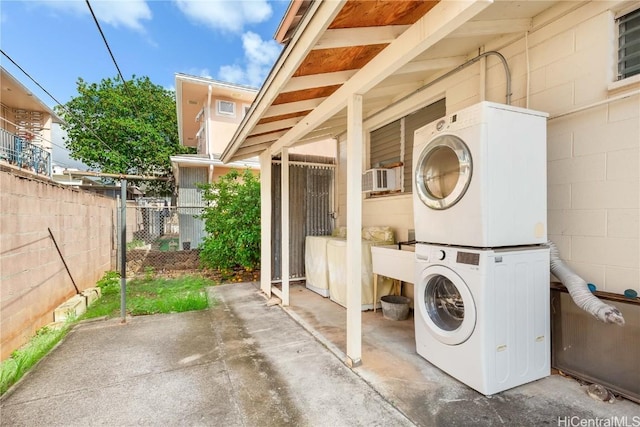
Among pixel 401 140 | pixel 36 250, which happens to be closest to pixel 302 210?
pixel 401 140

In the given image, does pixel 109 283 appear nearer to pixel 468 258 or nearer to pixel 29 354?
pixel 29 354

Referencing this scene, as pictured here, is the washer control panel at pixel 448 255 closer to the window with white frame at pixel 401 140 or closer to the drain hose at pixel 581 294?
the drain hose at pixel 581 294

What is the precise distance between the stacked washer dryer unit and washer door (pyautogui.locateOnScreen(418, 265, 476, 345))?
1cm

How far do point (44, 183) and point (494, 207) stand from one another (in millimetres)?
4872

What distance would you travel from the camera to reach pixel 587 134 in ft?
7.38

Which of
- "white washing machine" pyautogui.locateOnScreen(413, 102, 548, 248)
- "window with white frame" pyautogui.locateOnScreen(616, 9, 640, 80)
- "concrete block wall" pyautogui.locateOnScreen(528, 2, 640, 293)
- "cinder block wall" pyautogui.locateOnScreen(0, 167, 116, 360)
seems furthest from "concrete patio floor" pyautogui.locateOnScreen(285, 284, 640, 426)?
"cinder block wall" pyautogui.locateOnScreen(0, 167, 116, 360)

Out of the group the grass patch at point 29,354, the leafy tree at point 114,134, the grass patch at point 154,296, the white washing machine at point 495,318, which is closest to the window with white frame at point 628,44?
the white washing machine at point 495,318

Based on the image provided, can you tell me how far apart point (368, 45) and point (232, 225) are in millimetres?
4455

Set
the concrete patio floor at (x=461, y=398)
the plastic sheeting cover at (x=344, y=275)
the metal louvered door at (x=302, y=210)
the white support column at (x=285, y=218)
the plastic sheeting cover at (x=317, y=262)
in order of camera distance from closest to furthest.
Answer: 1. the concrete patio floor at (x=461, y=398)
2. the plastic sheeting cover at (x=344, y=275)
3. the white support column at (x=285, y=218)
4. the plastic sheeting cover at (x=317, y=262)
5. the metal louvered door at (x=302, y=210)

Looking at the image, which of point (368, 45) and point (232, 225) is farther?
point (232, 225)

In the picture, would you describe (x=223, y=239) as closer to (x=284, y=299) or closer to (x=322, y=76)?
(x=284, y=299)

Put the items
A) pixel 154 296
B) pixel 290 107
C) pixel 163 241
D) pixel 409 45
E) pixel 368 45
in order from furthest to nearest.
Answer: pixel 163 241 → pixel 154 296 → pixel 290 107 → pixel 368 45 → pixel 409 45

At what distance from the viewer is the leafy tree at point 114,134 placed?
16.8 m

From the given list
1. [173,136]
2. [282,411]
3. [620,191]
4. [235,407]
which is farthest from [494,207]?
[173,136]
